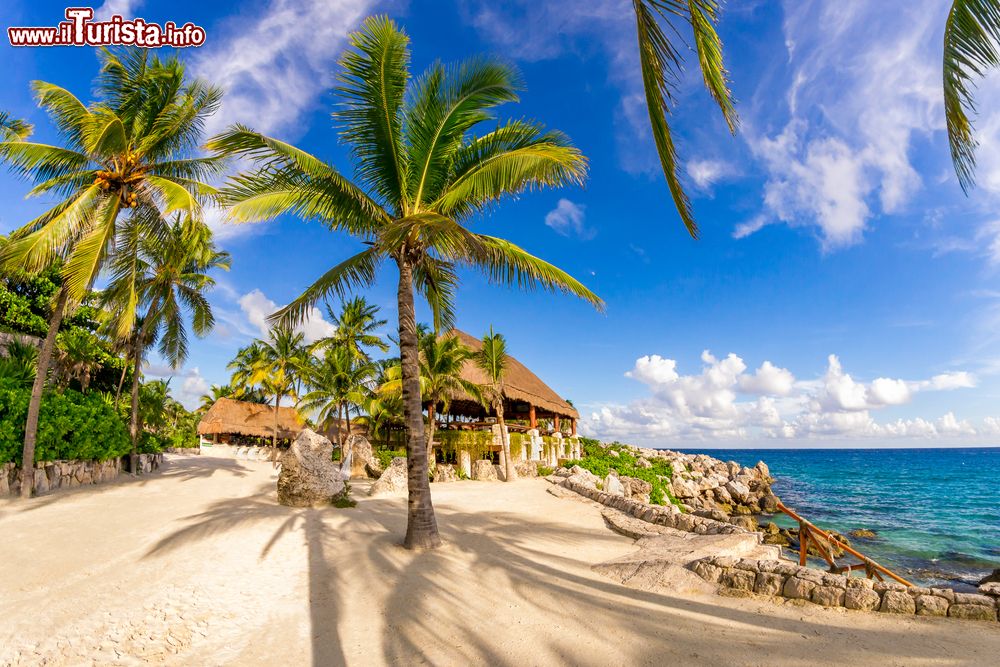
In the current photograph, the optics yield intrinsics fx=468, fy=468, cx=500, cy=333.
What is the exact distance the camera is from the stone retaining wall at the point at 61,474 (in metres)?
10.9

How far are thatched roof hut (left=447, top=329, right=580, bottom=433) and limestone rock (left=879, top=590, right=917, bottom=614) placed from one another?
18.3 metres

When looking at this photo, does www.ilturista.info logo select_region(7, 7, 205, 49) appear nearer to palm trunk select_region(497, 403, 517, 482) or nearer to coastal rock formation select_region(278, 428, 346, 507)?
coastal rock formation select_region(278, 428, 346, 507)

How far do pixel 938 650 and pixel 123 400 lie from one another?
28425 mm

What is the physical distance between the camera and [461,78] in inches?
306

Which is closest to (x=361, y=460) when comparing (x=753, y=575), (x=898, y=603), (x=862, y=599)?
(x=753, y=575)

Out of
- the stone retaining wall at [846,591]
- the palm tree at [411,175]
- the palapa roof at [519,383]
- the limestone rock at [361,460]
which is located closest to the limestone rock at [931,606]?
the stone retaining wall at [846,591]

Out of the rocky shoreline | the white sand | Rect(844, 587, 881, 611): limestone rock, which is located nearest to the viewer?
the white sand

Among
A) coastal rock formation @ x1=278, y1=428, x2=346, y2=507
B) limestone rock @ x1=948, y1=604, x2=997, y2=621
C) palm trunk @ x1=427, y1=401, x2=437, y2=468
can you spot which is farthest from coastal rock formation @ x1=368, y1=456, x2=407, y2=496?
limestone rock @ x1=948, y1=604, x2=997, y2=621

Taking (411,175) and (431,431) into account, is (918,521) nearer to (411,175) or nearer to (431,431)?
(431,431)

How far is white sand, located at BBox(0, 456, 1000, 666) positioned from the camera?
4352 mm

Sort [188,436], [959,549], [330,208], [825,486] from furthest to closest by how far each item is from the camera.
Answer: [188,436]
[825,486]
[959,549]
[330,208]

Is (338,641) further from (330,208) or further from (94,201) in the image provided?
(94,201)

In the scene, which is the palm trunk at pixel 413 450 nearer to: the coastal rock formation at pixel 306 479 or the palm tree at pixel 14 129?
the coastal rock formation at pixel 306 479

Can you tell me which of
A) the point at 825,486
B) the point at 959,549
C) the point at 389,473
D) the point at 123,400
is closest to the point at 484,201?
the point at 389,473
